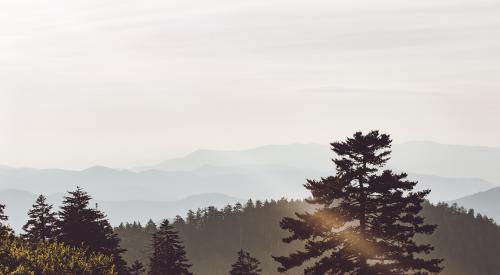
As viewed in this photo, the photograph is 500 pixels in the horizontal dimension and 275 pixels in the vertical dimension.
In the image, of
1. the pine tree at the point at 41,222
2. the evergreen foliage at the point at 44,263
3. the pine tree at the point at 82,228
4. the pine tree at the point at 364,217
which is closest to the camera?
the evergreen foliage at the point at 44,263

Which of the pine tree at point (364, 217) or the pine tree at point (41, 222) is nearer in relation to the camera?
the pine tree at point (364, 217)

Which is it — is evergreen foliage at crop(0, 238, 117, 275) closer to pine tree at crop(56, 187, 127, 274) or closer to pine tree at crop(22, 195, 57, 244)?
pine tree at crop(56, 187, 127, 274)

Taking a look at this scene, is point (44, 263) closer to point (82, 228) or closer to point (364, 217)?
point (364, 217)

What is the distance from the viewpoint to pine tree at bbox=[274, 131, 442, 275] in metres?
30.0

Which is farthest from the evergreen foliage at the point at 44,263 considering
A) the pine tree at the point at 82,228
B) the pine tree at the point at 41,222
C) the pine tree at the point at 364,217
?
the pine tree at the point at 41,222

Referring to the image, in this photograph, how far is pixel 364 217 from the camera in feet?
100.0

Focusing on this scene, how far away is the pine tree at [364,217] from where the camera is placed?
1179 inches

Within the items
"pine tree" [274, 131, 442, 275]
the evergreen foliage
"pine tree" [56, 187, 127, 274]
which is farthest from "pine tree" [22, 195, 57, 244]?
"pine tree" [274, 131, 442, 275]

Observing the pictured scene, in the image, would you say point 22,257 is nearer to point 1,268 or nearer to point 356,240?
point 1,268

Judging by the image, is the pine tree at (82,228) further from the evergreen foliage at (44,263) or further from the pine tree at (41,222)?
the evergreen foliage at (44,263)

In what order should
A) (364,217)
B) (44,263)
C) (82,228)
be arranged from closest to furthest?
(44,263), (364,217), (82,228)

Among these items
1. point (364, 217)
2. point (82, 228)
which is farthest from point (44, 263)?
point (82, 228)

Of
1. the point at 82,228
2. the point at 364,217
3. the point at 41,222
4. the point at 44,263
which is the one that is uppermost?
the point at 41,222

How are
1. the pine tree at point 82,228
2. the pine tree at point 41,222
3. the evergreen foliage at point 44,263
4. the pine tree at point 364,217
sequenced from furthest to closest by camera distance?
the pine tree at point 41,222 → the pine tree at point 82,228 → the pine tree at point 364,217 → the evergreen foliage at point 44,263
